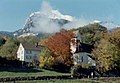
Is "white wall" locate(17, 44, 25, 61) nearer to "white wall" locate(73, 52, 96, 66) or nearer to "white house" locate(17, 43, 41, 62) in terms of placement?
"white house" locate(17, 43, 41, 62)

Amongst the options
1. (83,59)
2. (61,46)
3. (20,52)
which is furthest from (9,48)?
(83,59)

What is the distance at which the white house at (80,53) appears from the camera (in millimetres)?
132375

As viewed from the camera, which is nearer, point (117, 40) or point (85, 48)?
point (117, 40)

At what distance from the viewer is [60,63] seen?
119000 millimetres

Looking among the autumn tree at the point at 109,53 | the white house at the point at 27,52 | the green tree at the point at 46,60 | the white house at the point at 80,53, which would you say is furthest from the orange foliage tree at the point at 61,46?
the white house at the point at 27,52

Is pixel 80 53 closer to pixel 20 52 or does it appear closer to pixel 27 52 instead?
pixel 27 52

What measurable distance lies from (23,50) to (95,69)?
42926mm

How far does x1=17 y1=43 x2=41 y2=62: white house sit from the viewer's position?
155 metres

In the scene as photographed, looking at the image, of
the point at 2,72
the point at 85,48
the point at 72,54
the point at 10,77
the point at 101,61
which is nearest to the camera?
the point at 10,77

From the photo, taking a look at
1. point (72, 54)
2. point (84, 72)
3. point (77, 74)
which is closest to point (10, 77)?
point (77, 74)

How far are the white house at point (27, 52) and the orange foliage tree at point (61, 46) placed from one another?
25.3 metres

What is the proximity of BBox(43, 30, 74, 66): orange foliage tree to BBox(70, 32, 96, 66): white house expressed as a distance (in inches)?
118

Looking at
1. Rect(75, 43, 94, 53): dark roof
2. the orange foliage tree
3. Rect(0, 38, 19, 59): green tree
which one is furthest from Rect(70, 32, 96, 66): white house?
Rect(0, 38, 19, 59): green tree

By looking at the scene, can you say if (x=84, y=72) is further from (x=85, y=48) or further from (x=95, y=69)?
(x=85, y=48)
